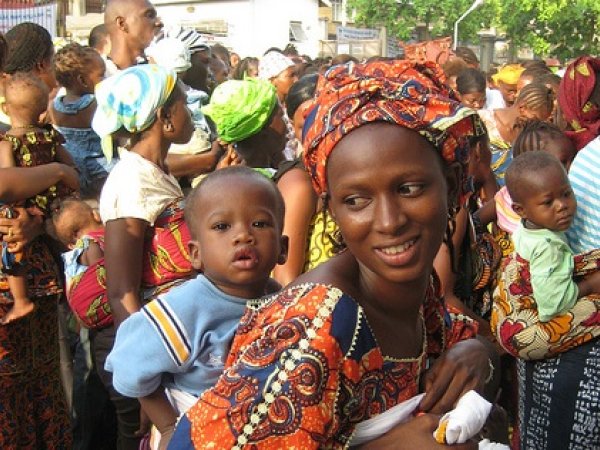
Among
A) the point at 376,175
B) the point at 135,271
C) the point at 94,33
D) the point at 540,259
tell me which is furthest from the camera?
the point at 94,33

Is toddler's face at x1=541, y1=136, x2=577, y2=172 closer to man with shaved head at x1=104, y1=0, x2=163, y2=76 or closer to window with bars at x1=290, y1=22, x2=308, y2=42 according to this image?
man with shaved head at x1=104, y1=0, x2=163, y2=76

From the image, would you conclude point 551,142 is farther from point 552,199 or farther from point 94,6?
point 94,6

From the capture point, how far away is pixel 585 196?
3.36 meters

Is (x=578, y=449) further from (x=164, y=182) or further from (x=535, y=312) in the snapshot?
(x=164, y=182)

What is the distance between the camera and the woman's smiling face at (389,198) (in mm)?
1558

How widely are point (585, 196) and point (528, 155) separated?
311 mm

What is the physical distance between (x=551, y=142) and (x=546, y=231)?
2.98 ft

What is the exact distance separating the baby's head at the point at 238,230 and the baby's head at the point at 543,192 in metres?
1.41

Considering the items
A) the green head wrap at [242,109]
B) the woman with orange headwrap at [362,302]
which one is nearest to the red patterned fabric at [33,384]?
the green head wrap at [242,109]

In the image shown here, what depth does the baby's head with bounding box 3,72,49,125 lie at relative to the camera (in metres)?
3.67

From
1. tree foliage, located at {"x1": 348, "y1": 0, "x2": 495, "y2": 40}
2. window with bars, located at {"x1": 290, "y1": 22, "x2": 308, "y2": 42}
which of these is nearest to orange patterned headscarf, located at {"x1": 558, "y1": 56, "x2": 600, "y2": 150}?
window with bars, located at {"x1": 290, "y1": 22, "x2": 308, "y2": 42}

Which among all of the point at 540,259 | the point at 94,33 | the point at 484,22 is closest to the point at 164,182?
the point at 540,259

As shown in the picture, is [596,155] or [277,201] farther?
[596,155]

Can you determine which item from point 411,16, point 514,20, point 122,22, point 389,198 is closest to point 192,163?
point 122,22
